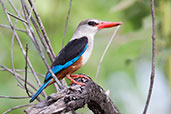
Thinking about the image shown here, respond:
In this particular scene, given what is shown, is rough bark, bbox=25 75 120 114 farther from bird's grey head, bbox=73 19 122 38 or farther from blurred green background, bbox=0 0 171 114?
blurred green background, bbox=0 0 171 114

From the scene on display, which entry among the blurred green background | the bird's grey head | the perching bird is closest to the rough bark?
the perching bird

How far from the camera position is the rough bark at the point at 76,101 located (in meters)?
2.35

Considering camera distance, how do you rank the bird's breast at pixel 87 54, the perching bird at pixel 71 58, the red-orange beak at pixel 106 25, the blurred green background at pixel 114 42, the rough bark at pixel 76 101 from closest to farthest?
the rough bark at pixel 76 101 → the perching bird at pixel 71 58 → the bird's breast at pixel 87 54 → the red-orange beak at pixel 106 25 → the blurred green background at pixel 114 42

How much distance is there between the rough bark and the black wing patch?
0.23 metres

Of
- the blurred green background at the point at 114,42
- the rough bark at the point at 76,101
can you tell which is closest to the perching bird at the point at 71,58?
the rough bark at the point at 76,101

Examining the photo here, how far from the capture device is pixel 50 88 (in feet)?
→ 17.5

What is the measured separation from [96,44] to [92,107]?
3468 millimetres

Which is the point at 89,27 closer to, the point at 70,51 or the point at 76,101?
the point at 70,51

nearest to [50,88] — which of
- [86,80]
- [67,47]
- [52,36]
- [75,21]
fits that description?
[52,36]

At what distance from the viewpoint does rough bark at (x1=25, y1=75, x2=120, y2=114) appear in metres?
2.35

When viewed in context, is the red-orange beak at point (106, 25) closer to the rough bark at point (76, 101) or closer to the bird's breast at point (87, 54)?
the bird's breast at point (87, 54)

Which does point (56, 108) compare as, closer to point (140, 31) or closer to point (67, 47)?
point (67, 47)

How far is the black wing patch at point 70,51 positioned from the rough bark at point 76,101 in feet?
0.76

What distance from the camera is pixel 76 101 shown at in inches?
104
